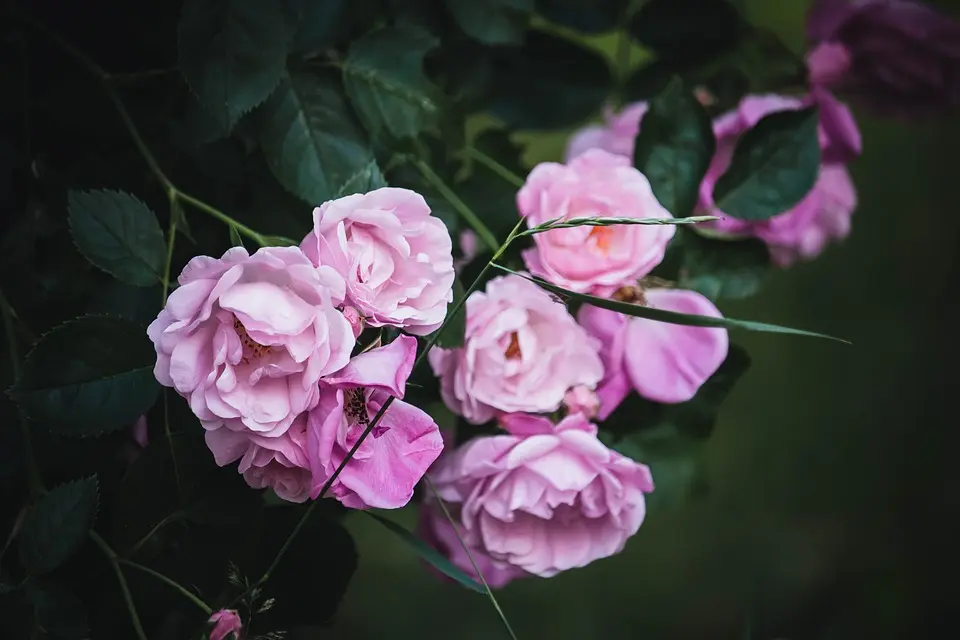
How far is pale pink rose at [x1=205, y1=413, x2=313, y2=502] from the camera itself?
0.33 m

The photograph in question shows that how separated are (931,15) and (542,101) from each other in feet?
0.91

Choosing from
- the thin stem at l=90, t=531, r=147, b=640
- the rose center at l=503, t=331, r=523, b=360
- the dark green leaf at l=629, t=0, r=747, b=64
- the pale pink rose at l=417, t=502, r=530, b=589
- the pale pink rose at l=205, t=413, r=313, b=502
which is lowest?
the pale pink rose at l=417, t=502, r=530, b=589

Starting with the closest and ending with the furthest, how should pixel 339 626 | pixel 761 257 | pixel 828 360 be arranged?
1. pixel 761 257
2. pixel 339 626
3. pixel 828 360

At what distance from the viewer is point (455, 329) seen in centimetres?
42

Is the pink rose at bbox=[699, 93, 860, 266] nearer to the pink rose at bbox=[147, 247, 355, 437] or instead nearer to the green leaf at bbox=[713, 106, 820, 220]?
the green leaf at bbox=[713, 106, 820, 220]

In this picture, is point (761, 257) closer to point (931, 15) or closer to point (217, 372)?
point (931, 15)

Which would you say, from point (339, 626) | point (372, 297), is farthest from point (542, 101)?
point (339, 626)

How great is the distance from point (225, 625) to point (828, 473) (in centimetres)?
87

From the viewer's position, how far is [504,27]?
20.6 inches

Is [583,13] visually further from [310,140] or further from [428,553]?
[428,553]

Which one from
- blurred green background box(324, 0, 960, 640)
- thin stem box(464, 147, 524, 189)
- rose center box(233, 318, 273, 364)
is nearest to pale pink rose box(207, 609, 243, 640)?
rose center box(233, 318, 273, 364)

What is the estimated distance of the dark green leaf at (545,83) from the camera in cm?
64

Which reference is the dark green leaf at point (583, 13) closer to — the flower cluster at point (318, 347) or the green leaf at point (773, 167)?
the green leaf at point (773, 167)

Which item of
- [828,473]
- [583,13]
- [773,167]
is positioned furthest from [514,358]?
[828,473]
